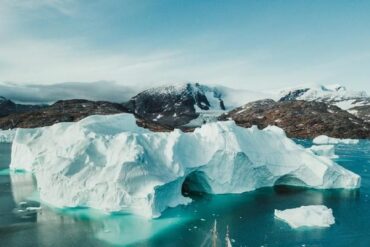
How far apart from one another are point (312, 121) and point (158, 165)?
93.7 m

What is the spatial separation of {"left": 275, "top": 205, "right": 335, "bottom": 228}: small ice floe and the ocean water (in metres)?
0.45

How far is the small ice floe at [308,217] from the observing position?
67.1 feet

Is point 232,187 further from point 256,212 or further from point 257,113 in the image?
point 257,113

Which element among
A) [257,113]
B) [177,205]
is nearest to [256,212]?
[177,205]

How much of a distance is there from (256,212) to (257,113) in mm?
119732

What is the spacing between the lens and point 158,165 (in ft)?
77.8

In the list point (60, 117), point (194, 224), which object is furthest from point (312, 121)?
point (194, 224)

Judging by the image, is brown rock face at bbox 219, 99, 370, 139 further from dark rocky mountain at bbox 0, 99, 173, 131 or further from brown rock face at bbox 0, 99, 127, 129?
brown rock face at bbox 0, 99, 127, 129

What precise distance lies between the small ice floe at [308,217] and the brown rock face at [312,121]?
8074 centimetres

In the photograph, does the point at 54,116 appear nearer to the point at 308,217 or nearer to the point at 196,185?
the point at 196,185

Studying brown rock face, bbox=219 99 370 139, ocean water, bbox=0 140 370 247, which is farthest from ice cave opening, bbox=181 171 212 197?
brown rock face, bbox=219 99 370 139

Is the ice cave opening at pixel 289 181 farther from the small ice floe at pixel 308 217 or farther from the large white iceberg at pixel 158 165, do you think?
the small ice floe at pixel 308 217

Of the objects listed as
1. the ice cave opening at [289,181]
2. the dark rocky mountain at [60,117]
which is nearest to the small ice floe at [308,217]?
the ice cave opening at [289,181]

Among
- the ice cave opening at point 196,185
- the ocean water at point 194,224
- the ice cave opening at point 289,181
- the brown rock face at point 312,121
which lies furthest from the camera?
the brown rock face at point 312,121
